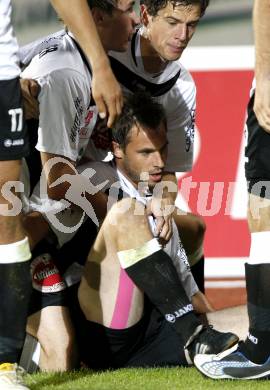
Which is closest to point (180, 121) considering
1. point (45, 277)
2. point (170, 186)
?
point (170, 186)

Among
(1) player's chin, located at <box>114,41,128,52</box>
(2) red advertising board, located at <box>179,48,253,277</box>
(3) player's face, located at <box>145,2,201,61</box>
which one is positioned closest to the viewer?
(3) player's face, located at <box>145,2,201,61</box>

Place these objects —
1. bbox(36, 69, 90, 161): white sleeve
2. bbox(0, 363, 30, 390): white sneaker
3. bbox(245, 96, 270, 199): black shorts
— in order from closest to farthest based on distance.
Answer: bbox(0, 363, 30, 390): white sneaker
bbox(245, 96, 270, 199): black shorts
bbox(36, 69, 90, 161): white sleeve

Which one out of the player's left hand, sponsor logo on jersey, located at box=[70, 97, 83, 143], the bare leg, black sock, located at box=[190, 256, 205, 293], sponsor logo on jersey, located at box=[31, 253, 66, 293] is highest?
sponsor logo on jersey, located at box=[70, 97, 83, 143]

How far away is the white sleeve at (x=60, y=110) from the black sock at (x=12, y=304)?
0.83 m

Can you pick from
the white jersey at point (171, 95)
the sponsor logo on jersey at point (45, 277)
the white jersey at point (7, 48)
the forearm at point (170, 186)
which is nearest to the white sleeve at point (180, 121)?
the white jersey at point (171, 95)

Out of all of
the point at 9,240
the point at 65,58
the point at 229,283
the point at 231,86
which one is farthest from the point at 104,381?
the point at 231,86

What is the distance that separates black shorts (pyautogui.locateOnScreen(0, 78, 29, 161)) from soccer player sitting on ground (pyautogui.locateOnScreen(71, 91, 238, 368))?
0.49m

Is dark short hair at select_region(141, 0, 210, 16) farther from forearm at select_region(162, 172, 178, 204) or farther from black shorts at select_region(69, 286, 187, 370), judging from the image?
black shorts at select_region(69, 286, 187, 370)

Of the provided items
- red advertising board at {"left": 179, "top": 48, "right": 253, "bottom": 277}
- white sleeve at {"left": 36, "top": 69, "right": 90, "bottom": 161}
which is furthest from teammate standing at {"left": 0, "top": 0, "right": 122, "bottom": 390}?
red advertising board at {"left": 179, "top": 48, "right": 253, "bottom": 277}

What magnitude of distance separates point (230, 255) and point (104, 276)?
258cm

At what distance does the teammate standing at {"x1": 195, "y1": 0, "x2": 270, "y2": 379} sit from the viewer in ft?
12.3

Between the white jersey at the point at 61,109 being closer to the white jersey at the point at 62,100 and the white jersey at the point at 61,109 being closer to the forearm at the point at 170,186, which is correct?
the white jersey at the point at 62,100

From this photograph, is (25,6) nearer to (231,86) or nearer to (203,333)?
Result: (231,86)

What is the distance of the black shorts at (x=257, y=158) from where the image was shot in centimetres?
374
